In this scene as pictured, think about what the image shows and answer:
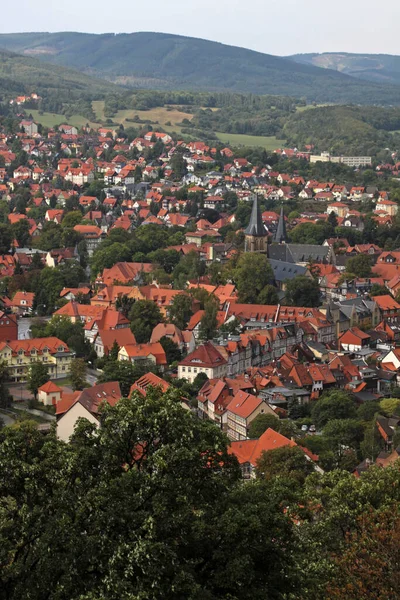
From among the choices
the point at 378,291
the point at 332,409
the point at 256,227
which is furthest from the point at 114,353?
the point at 256,227

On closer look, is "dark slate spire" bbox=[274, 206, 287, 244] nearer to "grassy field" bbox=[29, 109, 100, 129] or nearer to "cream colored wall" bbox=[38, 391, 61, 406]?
"cream colored wall" bbox=[38, 391, 61, 406]

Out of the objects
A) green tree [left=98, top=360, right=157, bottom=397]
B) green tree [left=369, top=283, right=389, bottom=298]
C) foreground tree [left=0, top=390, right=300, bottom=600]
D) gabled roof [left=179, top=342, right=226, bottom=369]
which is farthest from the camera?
green tree [left=369, top=283, right=389, bottom=298]

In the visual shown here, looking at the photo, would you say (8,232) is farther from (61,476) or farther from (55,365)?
(61,476)

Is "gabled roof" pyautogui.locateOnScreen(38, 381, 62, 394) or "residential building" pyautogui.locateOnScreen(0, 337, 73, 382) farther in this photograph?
"residential building" pyautogui.locateOnScreen(0, 337, 73, 382)

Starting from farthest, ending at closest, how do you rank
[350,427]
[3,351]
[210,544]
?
[3,351] → [350,427] → [210,544]

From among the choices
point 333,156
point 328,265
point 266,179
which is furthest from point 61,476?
point 333,156

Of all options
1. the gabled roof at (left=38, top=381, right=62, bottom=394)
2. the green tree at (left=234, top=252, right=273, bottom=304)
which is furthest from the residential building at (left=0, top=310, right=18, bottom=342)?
the green tree at (left=234, top=252, right=273, bottom=304)
